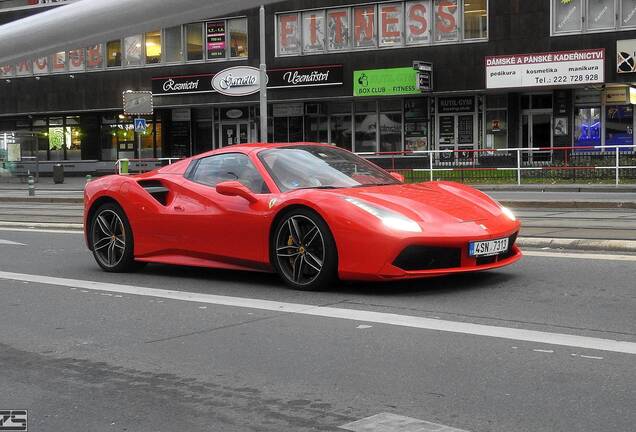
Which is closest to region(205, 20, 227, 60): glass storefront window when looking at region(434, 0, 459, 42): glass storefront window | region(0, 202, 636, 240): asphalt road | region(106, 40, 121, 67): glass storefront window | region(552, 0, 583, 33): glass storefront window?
region(106, 40, 121, 67): glass storefront window

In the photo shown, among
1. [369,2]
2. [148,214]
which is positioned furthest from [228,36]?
[148,214]

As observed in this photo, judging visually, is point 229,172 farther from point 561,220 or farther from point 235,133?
point 235,133

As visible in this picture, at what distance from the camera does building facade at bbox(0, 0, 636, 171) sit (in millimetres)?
29875

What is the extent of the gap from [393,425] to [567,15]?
94.1 ft

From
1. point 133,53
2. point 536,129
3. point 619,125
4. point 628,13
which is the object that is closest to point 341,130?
point 536,129

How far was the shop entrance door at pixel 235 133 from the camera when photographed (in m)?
38.2

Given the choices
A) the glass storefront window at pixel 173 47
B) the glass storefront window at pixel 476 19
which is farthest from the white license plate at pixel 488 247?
the glass storefront window at pixel 173 47

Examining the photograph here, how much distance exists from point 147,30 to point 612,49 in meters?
30.0

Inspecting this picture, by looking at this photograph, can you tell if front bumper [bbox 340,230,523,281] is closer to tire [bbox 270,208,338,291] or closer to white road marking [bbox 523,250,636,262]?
tire [bbox 270,208,338,291]

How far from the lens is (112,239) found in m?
8.66

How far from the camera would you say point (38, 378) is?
467cm

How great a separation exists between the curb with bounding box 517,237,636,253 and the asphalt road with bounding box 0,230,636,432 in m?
0.71

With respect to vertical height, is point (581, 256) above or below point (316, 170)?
below

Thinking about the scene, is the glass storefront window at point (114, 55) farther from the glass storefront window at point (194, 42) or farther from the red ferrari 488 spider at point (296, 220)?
the red ferrari 488 spider at point (296, 220)
